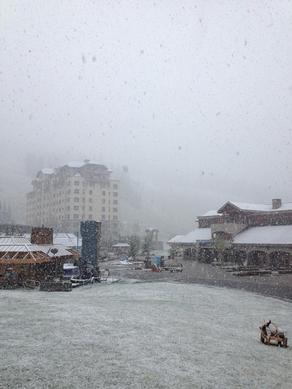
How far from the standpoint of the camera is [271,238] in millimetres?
51031

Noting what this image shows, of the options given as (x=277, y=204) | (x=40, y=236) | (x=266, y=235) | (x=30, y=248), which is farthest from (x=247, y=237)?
(x=30, y=248)

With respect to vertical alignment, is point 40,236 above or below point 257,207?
below

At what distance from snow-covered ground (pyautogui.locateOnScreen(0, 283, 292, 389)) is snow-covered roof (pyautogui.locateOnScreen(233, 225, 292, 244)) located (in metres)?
28.5

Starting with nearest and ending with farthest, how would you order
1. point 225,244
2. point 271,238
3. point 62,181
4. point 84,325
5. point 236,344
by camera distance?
point 236,344
point 84,325
point 271,238
point 225,244
point 62,181

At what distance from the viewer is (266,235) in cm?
5294

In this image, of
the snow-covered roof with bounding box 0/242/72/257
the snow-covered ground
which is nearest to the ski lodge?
the snow-covered roof with bounding box 0/242/72/257

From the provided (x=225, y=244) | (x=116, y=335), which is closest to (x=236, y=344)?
(x=116, y=335)

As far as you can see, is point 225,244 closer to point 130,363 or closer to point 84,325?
point 84,325

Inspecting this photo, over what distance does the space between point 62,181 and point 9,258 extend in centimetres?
10459

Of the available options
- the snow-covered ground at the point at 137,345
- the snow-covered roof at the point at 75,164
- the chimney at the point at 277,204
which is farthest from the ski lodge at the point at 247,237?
the snow-covered roof at the point at 75,164

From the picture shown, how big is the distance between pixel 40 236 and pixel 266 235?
1215 inches

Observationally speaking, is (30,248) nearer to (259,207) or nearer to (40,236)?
(40,236)

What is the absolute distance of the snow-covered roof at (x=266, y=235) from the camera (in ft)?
163

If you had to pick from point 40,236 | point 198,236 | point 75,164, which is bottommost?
point 40,236
